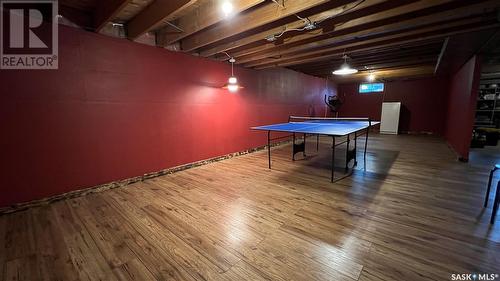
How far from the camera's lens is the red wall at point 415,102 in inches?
321

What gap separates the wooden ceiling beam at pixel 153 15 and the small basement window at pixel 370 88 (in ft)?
31.6

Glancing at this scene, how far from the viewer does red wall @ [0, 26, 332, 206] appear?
247 centimetres

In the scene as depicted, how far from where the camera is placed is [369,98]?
9.70m

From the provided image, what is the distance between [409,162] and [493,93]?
716 centimetres

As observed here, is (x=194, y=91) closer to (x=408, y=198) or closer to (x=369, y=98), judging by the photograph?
(x=408, y=198)

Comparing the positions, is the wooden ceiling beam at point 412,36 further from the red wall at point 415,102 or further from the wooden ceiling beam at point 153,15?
the red wall at point 415,102

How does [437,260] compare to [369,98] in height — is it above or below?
below

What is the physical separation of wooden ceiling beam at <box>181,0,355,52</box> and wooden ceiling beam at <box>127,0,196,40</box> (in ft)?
2.80

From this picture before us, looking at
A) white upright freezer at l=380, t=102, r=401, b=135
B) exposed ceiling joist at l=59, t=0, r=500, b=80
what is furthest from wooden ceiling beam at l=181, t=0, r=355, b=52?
white upright freezer at l=380, t=102, r=401, b=135

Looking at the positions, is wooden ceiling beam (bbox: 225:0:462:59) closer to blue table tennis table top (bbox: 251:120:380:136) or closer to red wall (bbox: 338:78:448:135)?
blue table tennis table top (bbox: 251:120:380:136)

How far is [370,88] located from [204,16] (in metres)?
9.26

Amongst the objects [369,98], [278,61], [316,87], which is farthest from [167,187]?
[369,98]

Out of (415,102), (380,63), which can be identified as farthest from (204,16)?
(415,102)

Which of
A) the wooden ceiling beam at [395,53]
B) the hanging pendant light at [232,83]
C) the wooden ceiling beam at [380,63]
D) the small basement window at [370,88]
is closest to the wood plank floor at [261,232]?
the hanging pendant light at [232,83]
